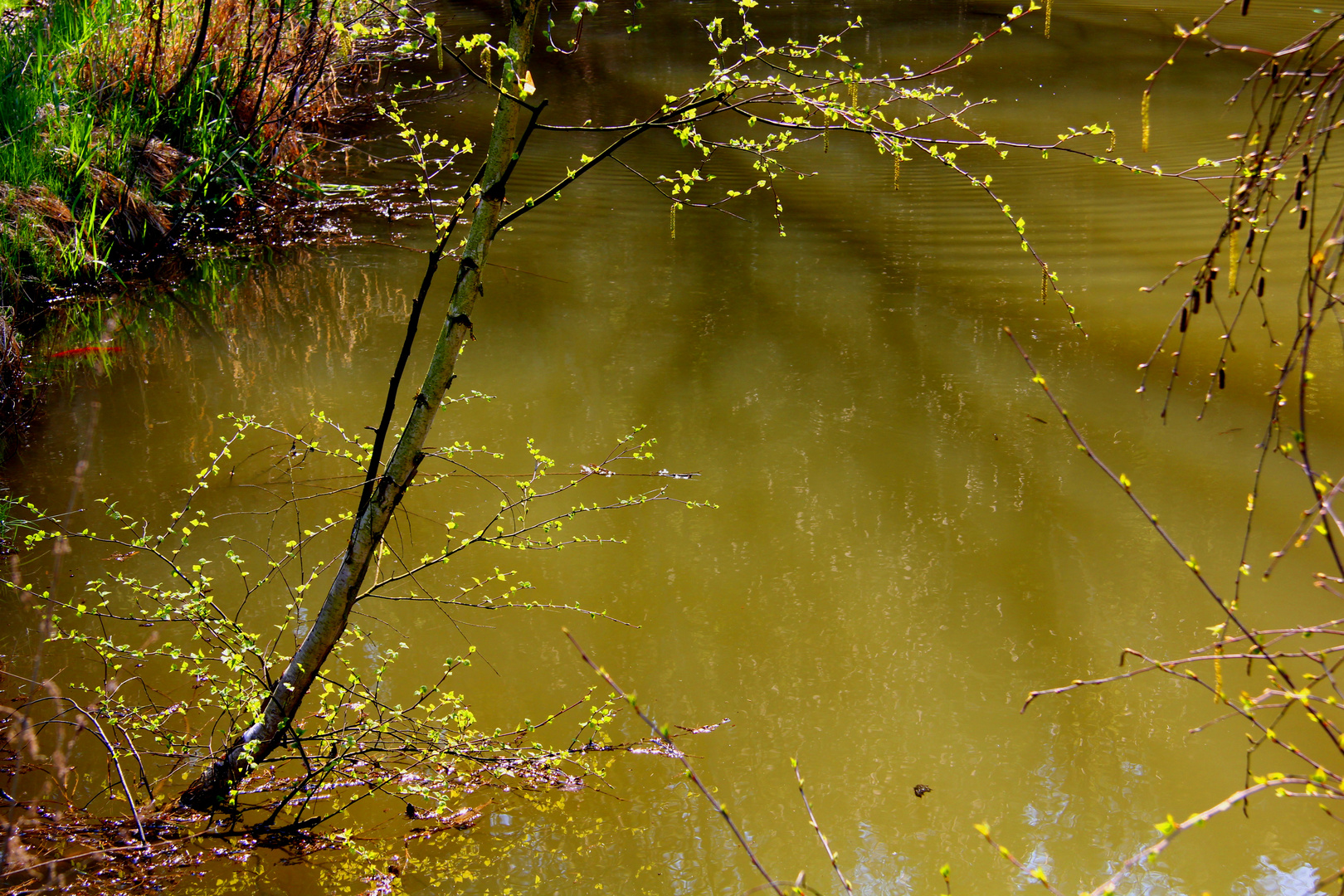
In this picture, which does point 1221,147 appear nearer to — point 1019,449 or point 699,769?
point 1019,449

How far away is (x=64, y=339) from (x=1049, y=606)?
12.6 feet

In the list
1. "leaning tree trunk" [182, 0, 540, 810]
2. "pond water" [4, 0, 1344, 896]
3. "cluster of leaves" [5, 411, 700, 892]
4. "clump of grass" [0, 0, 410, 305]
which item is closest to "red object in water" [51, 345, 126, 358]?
"pond water" [4, 0, 1344, 896]

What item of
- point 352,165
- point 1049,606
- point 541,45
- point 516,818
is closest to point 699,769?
point 516,818

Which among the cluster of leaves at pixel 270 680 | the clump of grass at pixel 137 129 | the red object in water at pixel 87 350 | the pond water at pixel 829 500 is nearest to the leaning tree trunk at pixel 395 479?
the cluster of leaves at pixel 270 680

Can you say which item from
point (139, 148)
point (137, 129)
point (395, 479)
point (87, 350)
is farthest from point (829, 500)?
point (137, 129)

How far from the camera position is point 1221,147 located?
6098 millimetres

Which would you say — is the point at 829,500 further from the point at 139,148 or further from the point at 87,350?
the point at 139,148

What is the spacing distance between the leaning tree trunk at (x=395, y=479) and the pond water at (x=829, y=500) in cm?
26

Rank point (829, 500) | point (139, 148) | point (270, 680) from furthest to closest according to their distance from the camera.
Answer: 1. point (139, 148)
2. point (829, 500)
3. point (270, 680)

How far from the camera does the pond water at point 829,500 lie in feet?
6.81

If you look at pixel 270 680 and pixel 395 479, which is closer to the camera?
pixel 395 479

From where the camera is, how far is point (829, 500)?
10.2ft

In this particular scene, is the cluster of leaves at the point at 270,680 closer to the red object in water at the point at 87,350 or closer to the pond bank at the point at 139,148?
the red object in water at the point at 87,350

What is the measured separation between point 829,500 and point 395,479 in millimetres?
1649
